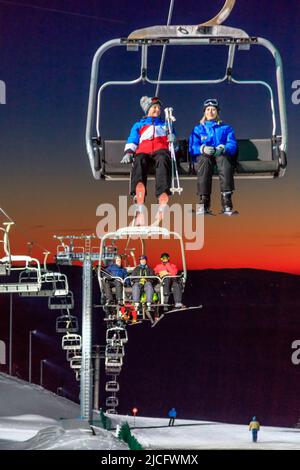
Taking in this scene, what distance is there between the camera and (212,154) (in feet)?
21.1

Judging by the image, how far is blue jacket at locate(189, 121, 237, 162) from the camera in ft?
21.8

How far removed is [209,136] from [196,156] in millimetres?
200

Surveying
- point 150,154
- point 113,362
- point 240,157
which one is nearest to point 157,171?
point 150,154

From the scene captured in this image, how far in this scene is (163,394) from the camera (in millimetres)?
57344

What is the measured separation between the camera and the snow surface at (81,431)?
1424 cm

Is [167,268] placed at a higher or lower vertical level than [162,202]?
lower

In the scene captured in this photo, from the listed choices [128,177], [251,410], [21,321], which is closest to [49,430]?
[128,177]

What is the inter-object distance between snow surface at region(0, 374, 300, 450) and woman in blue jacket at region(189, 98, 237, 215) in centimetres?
621

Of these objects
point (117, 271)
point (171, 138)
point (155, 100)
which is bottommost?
point (117, 271)

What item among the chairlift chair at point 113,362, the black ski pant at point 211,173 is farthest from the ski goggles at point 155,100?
the chairlift chair at point 113,362

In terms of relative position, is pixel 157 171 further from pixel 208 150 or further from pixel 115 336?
pixel 115 336

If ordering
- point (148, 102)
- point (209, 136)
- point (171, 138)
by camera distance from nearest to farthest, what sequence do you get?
1. point (171, 138)
2. point (209, 136)
3. point (148, 102)

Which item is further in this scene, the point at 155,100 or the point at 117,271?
the point at 117,271
